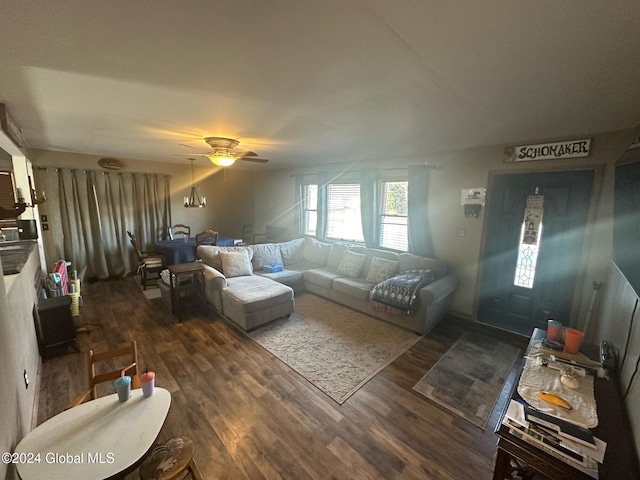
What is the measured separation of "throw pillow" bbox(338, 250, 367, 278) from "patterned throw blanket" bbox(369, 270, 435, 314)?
65 centimetres

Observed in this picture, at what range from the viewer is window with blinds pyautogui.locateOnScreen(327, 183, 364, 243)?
5.07 m

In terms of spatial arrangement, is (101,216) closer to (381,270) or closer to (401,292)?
(381,270)

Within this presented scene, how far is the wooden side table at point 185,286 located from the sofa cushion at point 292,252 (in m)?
1.62

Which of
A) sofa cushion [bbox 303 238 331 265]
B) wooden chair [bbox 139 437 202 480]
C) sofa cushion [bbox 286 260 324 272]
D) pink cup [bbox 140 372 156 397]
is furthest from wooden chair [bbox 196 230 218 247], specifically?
wooden chair [bbox 139 437 202 480]

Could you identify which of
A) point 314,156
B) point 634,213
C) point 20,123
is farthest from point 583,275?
point 20,123

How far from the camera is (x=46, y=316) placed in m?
2.62

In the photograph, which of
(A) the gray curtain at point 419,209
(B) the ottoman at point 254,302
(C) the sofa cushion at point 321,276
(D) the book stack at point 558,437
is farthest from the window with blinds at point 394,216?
(D) the book stack at point 558,437

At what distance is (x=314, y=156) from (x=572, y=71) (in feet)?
11.4

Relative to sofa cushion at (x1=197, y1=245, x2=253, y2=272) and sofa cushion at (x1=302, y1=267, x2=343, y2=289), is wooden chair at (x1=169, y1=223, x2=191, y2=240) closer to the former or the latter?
sofa cushion at (x1=197, y1=245, x2=253, y2=272)

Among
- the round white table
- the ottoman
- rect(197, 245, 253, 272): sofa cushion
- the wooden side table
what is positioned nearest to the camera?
the round white table

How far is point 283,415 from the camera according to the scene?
2.06m

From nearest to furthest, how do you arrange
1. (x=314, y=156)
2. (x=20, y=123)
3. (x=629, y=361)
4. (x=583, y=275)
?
1. (x=629, y=361)
2. (x=20, y=123)
3. (x=583, y=275)
4. (x=314, y=156)

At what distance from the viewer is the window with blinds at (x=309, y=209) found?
19.5ft

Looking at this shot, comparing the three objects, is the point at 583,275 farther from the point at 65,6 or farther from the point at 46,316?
the point at 46,316
